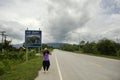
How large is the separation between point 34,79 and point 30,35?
1730 centimetres

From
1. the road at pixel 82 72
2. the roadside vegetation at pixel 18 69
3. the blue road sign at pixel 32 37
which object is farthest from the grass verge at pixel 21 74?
the blue road sign at pixel 32 37

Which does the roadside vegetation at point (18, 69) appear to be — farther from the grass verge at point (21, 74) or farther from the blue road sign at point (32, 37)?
the blue road sign at point (32, 37)

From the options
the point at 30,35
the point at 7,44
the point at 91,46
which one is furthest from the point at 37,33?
the point at 91,46

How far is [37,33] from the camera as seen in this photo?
96.1ft

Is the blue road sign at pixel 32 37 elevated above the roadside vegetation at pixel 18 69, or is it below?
above

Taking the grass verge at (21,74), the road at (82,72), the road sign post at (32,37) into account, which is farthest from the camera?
the road sign post at (32,37)

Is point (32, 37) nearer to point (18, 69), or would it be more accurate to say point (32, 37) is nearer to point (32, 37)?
point (32, 37)

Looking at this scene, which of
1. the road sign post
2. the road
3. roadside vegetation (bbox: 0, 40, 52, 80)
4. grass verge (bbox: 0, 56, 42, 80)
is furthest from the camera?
the road sign post

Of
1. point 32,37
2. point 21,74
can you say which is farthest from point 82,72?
point 32,37

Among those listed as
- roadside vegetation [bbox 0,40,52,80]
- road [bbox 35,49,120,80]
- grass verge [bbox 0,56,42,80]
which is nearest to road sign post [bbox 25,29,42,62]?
roadside vegetation [bbox 0,40,52,80]

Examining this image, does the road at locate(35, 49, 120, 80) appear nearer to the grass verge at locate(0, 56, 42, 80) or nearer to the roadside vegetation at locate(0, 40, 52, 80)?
the grass verge at locate(0, 56, 42, 80)

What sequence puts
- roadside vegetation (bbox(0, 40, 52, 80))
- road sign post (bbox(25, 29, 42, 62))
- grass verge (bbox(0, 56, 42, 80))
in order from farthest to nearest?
road sign post (bbox(25, 29, 42, 62)) < roadside vegetation (bbox(0, 40, 52, 80)) < grass verge (bbox(0, 56, 42, 80))

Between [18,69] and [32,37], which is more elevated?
[32,37]

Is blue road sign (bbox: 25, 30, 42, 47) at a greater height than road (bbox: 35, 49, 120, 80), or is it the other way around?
blue road sign (bbox: 25, 30, 42, 47)
